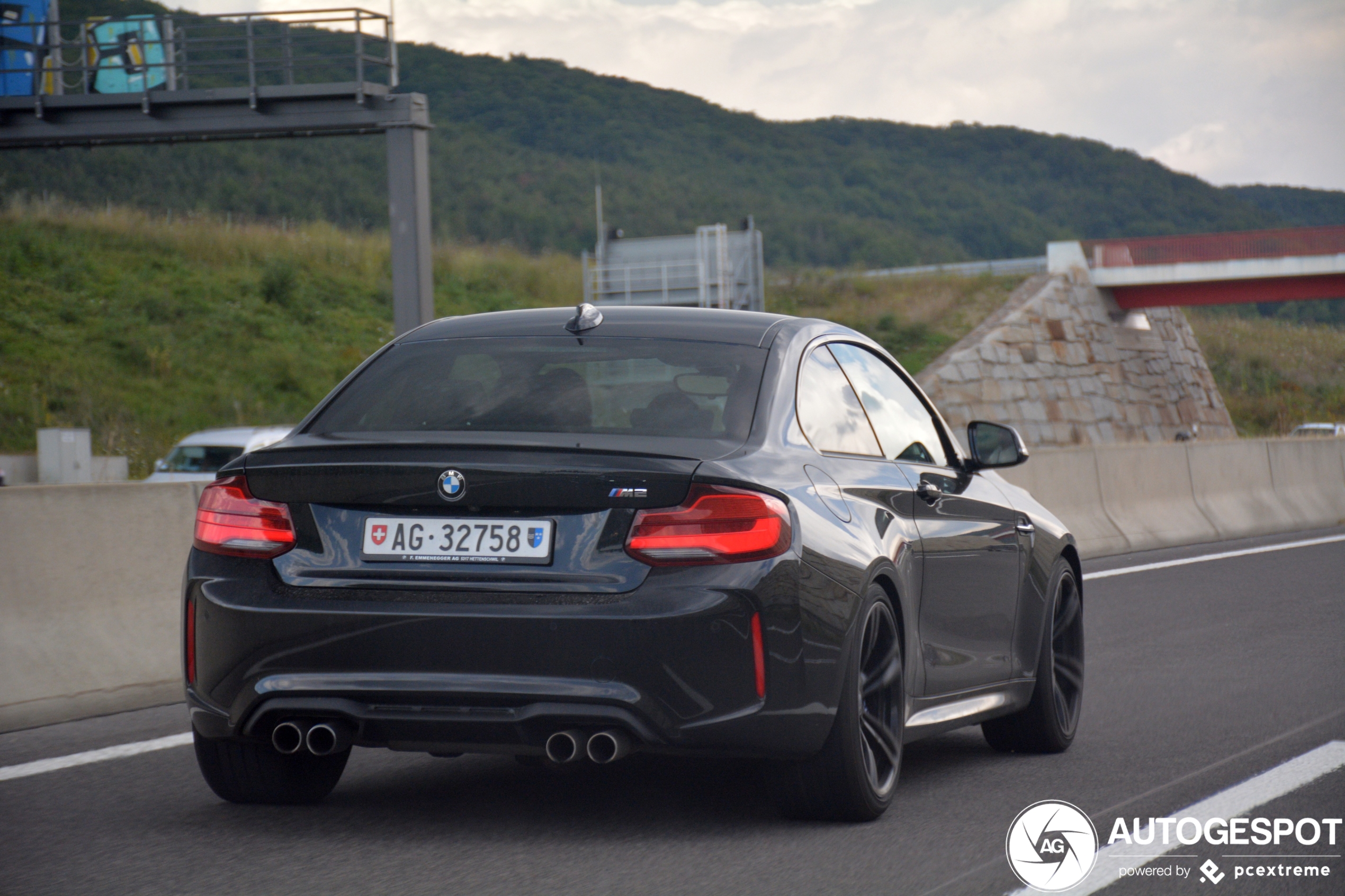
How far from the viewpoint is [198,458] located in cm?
2191

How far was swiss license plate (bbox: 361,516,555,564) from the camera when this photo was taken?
177 inches

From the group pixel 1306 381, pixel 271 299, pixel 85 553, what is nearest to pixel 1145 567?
pixel 85 553

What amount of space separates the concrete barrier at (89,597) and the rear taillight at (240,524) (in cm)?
245

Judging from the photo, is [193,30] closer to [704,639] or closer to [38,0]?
[38,0]

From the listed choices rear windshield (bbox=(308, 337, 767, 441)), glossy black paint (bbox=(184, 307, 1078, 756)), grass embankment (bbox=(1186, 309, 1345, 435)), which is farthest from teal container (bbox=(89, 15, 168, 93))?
grass embankment (bbox=(1186, 309, 1345, 435))

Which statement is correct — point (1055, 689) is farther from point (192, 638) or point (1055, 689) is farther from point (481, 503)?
point (192, 638)

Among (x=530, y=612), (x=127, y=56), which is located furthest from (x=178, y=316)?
(x=530, y=612)

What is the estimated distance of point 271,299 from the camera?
4962cm

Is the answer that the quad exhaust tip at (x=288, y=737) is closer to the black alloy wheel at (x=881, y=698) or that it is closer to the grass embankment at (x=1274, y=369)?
the black alloy wheel at (x=881, y=698)

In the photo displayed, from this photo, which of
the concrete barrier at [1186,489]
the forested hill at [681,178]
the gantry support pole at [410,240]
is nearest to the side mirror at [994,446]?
the concrete barrier at [1186,489]

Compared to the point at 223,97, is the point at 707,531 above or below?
below

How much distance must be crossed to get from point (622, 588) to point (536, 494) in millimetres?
344

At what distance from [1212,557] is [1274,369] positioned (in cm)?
6529

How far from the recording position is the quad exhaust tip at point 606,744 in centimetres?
446
